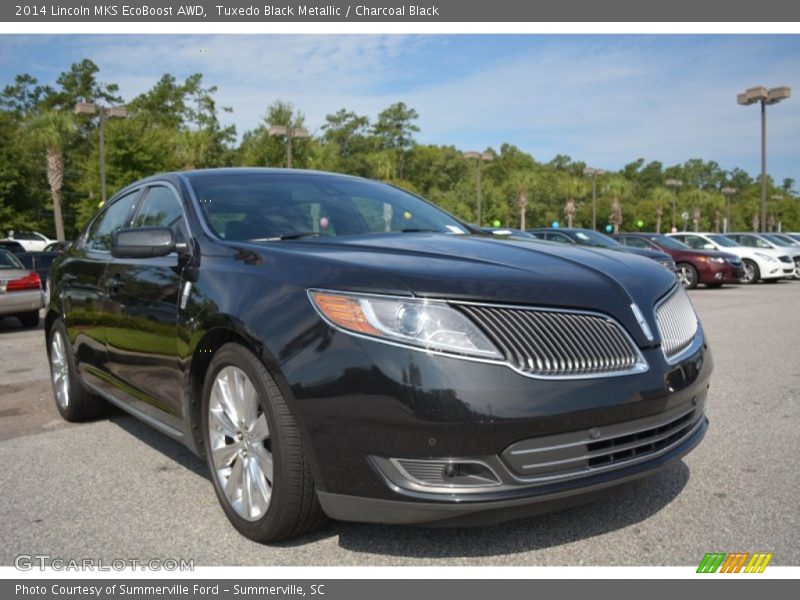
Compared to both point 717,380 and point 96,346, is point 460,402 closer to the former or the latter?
point 96,346

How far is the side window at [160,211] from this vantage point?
12.5 ft

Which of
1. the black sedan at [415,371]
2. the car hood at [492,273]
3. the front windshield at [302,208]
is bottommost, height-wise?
the black sedan at [415,371]

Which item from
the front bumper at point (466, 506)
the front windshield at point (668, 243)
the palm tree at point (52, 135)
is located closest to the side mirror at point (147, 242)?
the front bumper at point (466, 506)

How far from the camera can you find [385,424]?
8.09 ft

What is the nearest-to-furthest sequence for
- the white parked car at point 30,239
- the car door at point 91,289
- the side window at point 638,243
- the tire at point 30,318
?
the car door at point 91,289 → the tire at point 30,318 → the side window at point 638,243 → the white parked car at point 30,239

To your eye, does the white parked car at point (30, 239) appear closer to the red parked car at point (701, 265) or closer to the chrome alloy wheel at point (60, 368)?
the red parked car at point (701, 265)

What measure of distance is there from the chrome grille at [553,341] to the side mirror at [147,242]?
161 cm

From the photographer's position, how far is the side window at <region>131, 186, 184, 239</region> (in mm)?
3813

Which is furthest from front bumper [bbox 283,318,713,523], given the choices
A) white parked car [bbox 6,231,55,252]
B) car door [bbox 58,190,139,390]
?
white parked car [bbox 6,231,55,252]

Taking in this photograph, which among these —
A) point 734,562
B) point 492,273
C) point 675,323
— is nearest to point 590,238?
point 675,323

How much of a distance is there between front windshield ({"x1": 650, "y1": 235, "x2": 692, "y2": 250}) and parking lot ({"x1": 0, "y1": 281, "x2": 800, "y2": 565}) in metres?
16.8

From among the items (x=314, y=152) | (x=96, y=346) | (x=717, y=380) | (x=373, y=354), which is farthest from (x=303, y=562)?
(x=314, y=152)

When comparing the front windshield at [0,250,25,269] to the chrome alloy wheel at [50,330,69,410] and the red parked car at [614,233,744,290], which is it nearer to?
the chrome alloy wheel at [50,330,69,410]

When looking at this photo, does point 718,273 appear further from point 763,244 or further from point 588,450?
point 588,450
